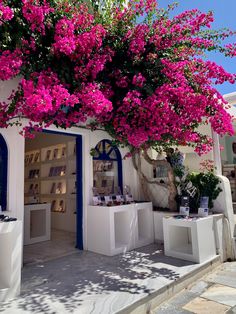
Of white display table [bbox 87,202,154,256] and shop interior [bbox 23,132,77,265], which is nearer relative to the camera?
white display table [bbox 87,202,154,256]

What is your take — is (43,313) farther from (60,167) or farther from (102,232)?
(60,167)

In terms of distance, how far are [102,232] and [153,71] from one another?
120 inches

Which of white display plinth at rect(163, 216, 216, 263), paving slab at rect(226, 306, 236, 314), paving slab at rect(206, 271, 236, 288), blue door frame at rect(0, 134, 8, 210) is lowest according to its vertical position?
paving slab at rect(206, 271, 236, 288)

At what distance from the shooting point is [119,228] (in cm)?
525

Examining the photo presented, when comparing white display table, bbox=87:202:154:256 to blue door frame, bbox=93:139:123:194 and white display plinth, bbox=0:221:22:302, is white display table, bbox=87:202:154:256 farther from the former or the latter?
white display plinth, bbox=0:221:22:302

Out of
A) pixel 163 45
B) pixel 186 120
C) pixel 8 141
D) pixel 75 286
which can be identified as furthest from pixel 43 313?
pixel 163 45

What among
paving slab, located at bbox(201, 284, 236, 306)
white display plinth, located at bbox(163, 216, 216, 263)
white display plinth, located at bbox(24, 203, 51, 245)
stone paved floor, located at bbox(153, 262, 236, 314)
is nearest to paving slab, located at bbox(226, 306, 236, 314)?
stone paved floor, located at bbox(153, 262, 236, 314)

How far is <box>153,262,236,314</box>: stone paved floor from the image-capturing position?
287cm

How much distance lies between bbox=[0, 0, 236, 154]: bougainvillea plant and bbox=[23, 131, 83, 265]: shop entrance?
59.3 inches

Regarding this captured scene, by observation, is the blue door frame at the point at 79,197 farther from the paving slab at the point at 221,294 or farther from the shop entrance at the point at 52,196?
the paving slab at the point at 221,294

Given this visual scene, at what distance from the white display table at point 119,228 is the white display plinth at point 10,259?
1.94m

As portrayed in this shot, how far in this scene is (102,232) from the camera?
474 centimetres

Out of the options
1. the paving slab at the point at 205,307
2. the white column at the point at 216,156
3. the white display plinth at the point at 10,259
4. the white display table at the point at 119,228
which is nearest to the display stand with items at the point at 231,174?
the white column at the point at 216,156

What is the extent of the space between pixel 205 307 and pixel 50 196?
580 cm
